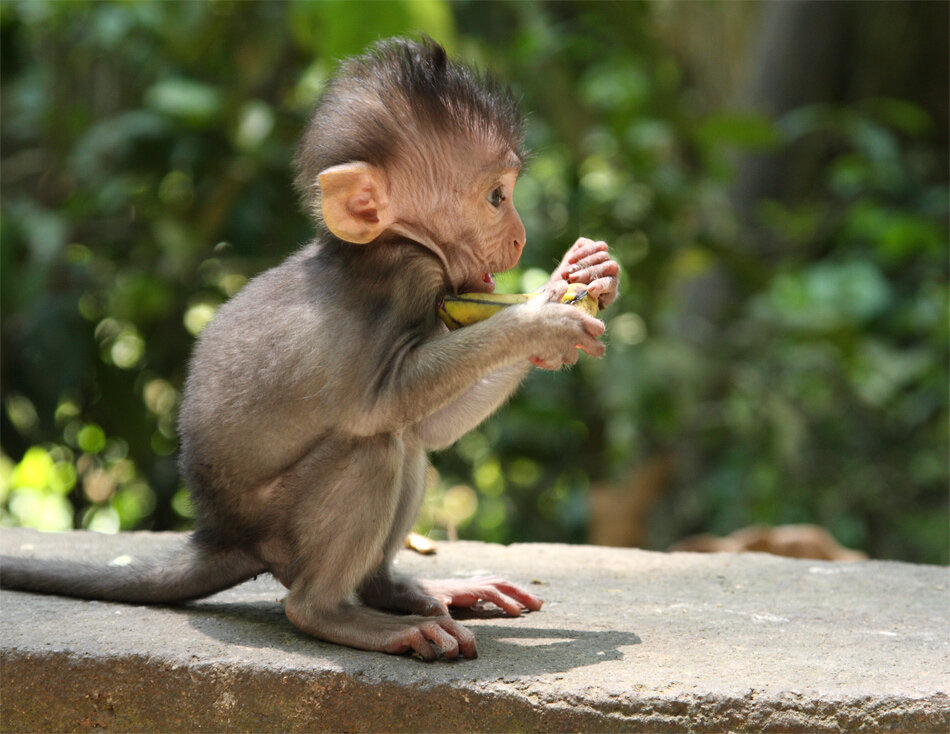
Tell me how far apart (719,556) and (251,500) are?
2.29 metres

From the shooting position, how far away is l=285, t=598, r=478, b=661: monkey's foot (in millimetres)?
3342

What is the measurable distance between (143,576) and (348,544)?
2.93 feet

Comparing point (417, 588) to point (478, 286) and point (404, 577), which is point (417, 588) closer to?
point (404, 577)

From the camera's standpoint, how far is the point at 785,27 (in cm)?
1112

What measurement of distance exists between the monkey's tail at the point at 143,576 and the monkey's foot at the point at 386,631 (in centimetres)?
36

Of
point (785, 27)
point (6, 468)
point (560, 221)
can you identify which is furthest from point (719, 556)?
point (785, 27)

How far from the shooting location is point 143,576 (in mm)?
Result: 3883

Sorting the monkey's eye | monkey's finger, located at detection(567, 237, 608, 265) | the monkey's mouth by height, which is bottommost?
the monkey's mouth

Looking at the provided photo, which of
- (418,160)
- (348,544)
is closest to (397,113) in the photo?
(418,160)

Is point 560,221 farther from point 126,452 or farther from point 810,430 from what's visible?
point 126,452

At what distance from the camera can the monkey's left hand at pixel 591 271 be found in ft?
11.9

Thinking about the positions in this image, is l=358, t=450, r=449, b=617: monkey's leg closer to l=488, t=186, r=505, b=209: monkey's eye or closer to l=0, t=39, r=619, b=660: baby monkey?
l=0, t=39, r=619, b=660: baby monkey

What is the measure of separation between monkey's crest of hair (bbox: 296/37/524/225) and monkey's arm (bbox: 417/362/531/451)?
782mm

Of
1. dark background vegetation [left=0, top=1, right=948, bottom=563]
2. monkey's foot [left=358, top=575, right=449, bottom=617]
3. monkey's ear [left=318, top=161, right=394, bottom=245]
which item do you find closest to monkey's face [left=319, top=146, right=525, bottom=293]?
monkey's ear [left=318, top=161, right=394, bottom=245]
